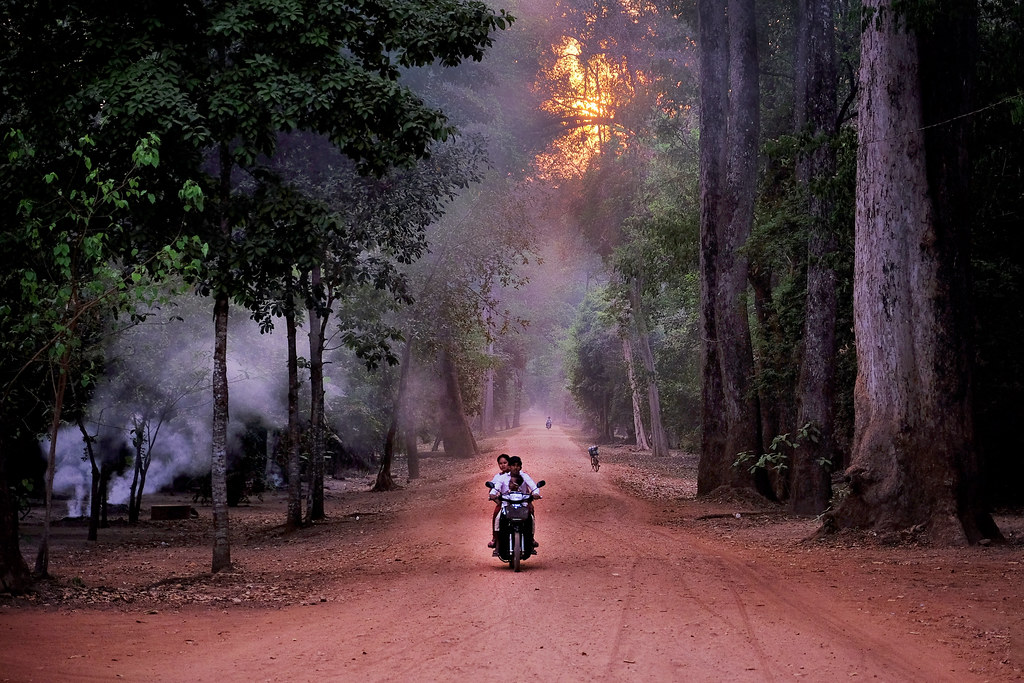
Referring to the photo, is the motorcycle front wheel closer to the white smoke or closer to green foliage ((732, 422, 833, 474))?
green foliage ((732, 422, 833, 474))

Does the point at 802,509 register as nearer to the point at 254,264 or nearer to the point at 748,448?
Result: the point at 748,448

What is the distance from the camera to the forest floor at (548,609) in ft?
25.4

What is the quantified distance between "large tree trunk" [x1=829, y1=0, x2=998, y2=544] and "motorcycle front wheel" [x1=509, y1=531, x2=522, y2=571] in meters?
4.96

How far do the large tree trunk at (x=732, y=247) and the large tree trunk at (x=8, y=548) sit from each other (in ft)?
51.7

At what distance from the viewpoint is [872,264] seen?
1482 centimetres

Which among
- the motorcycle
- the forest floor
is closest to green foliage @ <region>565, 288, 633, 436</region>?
the forest floor

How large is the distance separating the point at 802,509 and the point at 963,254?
7.34 meters

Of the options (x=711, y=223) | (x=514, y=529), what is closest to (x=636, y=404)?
(x=711, y=223)

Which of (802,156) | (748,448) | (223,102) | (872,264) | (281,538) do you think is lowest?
(281,538)

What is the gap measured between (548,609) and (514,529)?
3036 mm

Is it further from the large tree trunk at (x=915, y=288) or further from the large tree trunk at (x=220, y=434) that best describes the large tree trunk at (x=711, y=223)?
the large tree trunk at (x=220, y=434)

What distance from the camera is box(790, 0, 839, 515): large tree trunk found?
19.4m

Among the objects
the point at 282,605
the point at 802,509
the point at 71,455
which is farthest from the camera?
the point at 71,455

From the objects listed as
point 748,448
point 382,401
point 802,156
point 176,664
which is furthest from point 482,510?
point 382,401
